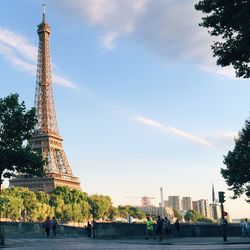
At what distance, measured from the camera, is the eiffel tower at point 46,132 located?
5512 inches

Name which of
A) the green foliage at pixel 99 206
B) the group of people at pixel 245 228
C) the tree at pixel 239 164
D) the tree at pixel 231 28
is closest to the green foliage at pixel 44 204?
the green foliage at pixel 99 206

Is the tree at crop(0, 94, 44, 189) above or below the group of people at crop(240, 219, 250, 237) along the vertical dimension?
above

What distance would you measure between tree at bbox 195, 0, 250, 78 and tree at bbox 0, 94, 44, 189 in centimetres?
1399

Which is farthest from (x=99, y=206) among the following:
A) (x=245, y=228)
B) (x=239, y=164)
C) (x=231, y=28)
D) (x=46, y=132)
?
(x=231, y=28)

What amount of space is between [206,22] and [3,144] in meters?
15.2

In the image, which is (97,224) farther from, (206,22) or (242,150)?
(206,22)

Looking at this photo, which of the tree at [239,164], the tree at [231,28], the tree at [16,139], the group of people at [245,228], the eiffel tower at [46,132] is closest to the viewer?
the tree at [231,28]

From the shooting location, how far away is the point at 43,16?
152125 millimetres

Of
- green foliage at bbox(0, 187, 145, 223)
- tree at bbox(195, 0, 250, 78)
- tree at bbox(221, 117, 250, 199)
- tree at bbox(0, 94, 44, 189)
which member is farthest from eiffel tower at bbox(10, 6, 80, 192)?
tree at bbox(195, 0, 250, 78)

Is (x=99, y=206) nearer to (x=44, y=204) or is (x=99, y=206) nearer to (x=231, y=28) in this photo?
(x=44, y=204)

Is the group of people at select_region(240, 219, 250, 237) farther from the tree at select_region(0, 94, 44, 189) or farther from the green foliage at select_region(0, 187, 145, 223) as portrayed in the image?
the green foliage at select_region(0, 187, 145, 223)

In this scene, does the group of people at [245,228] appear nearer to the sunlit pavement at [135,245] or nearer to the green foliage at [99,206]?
the sunlit pavement at [135,245]

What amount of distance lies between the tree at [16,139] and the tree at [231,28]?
13991mm

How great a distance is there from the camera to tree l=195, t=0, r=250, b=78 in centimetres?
1633
